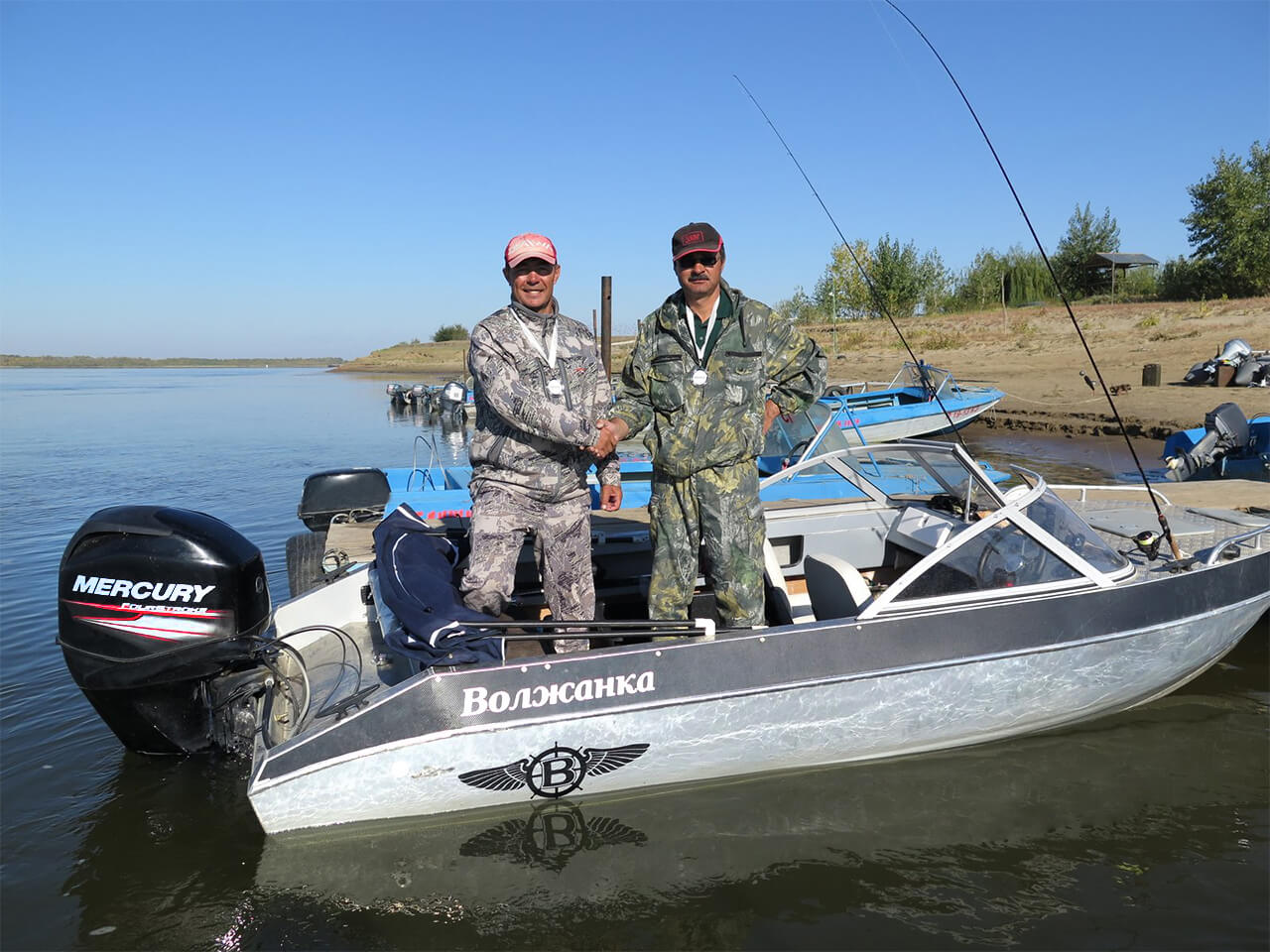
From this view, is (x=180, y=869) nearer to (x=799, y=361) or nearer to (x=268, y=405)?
(x=799, y=361)

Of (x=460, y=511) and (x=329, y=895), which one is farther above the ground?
(x=460, y=511)

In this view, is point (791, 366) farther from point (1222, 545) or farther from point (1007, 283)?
point (1007, 283)

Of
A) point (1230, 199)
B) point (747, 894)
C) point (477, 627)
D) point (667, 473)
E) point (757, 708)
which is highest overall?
point (1230, 199)

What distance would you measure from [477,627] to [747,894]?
1.46m

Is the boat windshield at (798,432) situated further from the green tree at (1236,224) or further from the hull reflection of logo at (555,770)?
the green tree at (1236,224)

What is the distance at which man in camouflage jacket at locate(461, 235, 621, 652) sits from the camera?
3480mm

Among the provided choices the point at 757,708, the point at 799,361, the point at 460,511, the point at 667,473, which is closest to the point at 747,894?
the point at 757,708

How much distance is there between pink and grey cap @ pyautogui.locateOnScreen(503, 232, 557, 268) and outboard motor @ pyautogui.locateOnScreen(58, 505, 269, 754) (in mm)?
1845

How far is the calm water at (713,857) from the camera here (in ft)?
9.81

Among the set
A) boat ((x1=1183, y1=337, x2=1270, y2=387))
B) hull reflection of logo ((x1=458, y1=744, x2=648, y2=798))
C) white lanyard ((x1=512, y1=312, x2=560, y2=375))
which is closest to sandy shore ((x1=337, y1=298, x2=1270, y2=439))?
boat ((x1=1183, y1=337, x2=1270, y2=387))

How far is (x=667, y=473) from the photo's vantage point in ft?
12.3

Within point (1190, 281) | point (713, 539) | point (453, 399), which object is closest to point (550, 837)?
point (713, 539)

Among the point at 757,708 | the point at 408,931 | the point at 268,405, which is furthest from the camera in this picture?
the point at 268,405

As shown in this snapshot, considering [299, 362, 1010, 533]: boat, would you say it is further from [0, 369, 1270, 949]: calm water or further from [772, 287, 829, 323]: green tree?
[772, 287, 829, 323]: green tree
